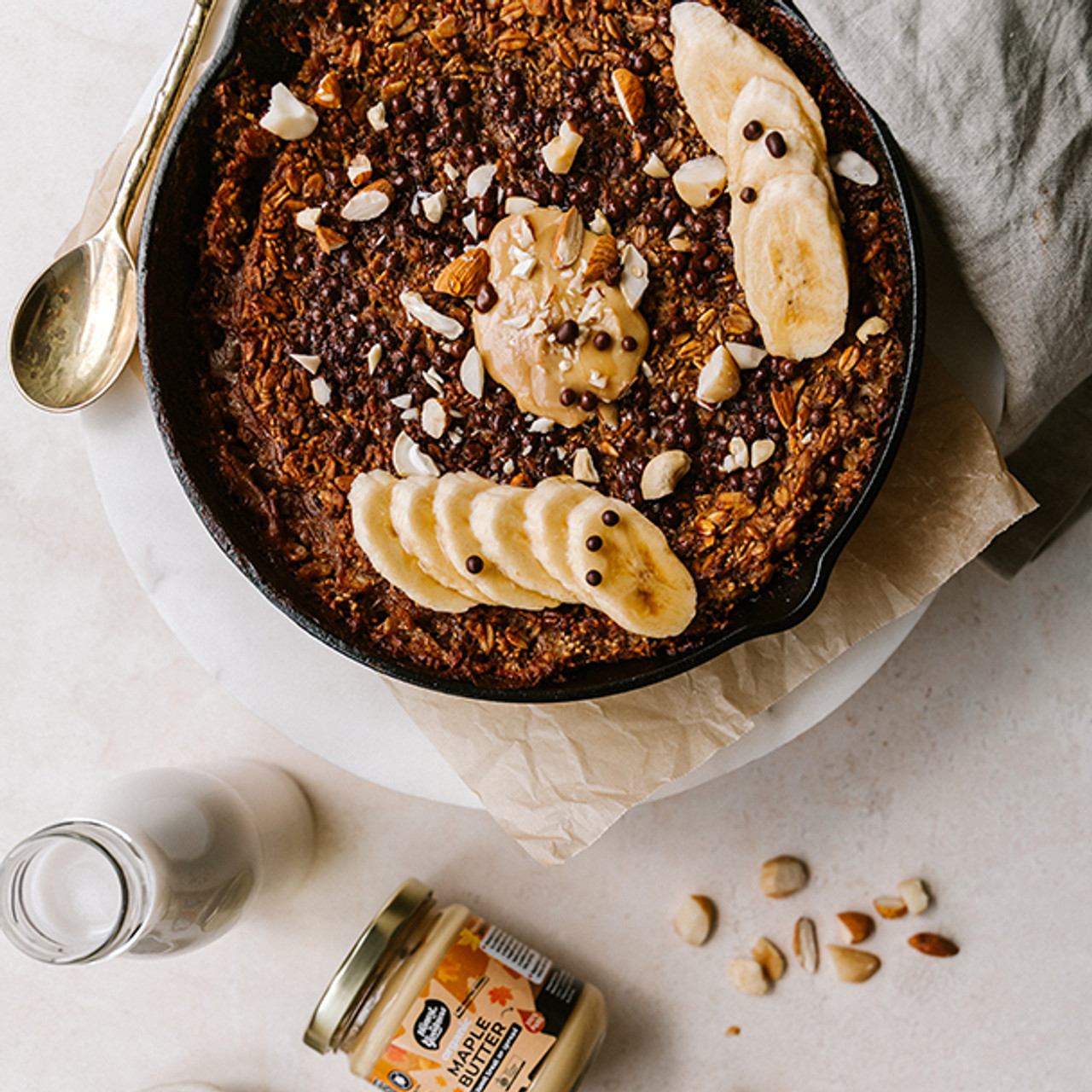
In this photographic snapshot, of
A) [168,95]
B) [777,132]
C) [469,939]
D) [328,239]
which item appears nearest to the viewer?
[777,132]

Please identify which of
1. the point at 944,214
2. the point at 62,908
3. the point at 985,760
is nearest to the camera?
the point at 944,214

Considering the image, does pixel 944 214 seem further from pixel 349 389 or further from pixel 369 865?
pixel 369 865

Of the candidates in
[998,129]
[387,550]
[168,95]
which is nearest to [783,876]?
[387,550]

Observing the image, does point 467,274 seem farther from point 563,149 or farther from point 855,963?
point 855,963

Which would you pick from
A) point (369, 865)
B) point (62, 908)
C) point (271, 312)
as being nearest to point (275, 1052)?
point (369, 865)

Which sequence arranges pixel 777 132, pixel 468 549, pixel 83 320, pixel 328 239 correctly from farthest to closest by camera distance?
1. pixel 83 320
2. pixel 328 239
3. pixel 468 549
4. pixel 777 132
